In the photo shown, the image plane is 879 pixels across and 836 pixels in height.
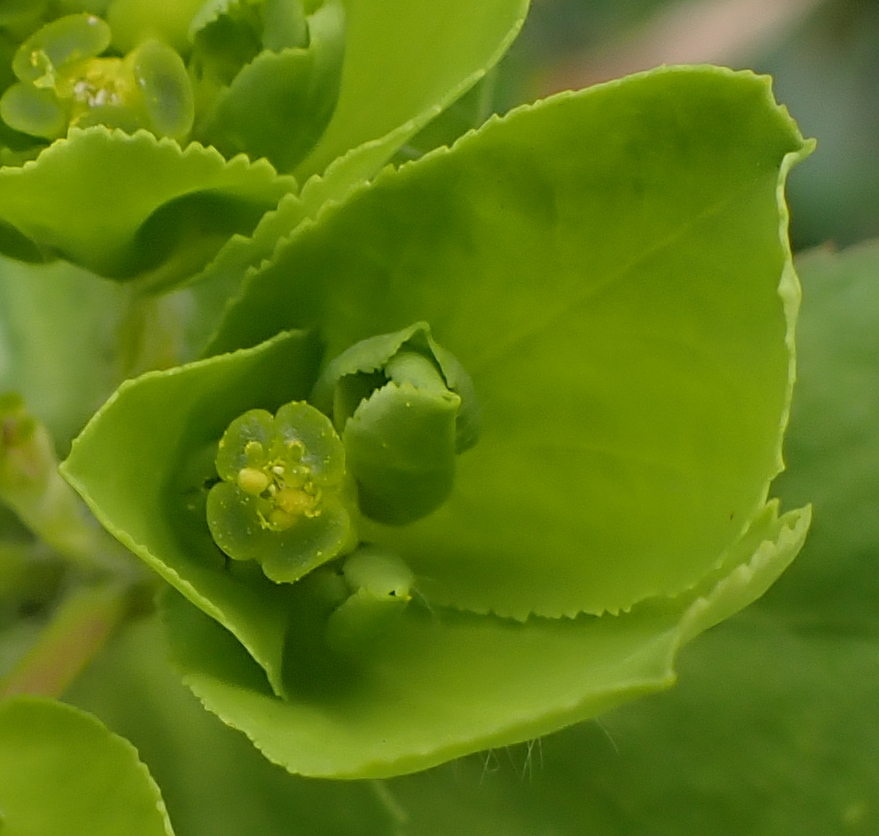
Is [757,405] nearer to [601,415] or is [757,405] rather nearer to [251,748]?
[601,415]

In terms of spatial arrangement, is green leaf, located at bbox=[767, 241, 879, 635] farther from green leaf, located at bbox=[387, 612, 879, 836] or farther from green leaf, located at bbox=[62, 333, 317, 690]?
green leaf, located at bbox=[62, 333, 317, 690]

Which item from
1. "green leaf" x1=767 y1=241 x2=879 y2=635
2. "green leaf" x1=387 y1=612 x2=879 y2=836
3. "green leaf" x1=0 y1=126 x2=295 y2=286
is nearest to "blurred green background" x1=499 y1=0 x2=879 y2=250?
"green leaf" x1=767 y1=241 x2=879 y2=635

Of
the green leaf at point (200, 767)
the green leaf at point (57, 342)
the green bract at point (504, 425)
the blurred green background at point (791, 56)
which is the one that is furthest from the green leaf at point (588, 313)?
the blurred green background at point (791, 56)

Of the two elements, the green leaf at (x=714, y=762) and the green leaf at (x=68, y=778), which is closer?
the green leaf at (x=68, y=778)

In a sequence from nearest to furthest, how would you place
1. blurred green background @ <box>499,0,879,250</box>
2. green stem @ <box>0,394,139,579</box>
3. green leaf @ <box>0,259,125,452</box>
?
green stem @ <box>0,394,139,579</box>
green leaf @ <box>0,259,125,452</box>
blurred green background @ <box>499,0,879,250</box>

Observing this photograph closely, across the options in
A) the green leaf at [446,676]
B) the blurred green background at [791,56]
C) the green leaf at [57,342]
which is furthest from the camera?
the blurred green background at [791,56]

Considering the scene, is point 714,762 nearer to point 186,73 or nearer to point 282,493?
point 282,493

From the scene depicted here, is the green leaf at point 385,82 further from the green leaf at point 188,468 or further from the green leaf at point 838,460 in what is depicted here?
the green leaf at point 838,460

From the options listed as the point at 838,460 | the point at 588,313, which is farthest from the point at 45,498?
the point at 838,460
